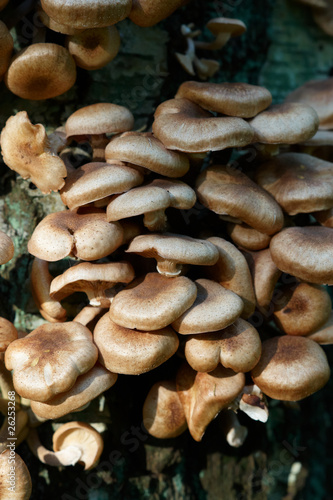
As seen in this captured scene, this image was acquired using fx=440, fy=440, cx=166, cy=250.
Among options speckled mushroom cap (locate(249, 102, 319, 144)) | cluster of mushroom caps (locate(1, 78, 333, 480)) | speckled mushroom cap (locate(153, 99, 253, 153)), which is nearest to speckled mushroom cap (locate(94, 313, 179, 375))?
cluster of mushroom caps (locate(1, 78, 333, 480))

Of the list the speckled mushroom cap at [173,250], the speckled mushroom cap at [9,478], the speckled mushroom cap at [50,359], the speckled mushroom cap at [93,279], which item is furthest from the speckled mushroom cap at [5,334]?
the speckled mushroom cap at [173,250]

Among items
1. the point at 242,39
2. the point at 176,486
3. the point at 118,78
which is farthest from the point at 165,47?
the point at 176,486

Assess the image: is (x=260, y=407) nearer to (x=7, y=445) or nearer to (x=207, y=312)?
(x=207, y=312)

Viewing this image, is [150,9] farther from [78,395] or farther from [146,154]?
[78,395]

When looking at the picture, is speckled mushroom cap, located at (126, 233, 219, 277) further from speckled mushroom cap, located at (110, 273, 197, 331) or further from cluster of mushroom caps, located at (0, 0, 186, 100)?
cluster of mushroom caps, located at (0, 0, 186, 100)

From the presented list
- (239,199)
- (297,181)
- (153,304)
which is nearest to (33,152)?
(153,304)
